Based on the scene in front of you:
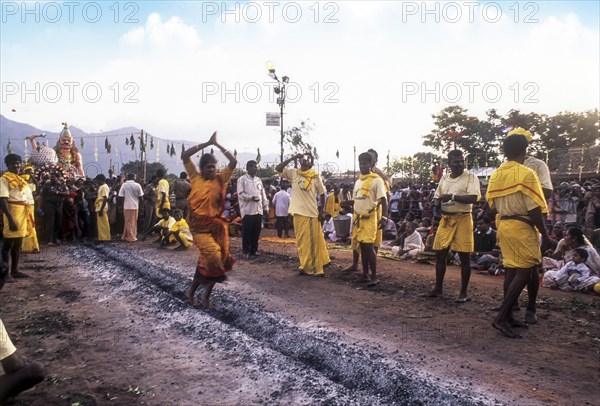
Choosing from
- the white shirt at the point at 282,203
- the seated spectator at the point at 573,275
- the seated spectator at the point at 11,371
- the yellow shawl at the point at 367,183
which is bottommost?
the seated spectator at the point at 573,275

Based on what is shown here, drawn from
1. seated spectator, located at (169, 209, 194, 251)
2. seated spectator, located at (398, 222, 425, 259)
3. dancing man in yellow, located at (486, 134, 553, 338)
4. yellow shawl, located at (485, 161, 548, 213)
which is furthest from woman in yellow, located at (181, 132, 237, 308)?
seated spectator, located at (398, 222, 425, 259)

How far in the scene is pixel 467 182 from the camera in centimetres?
555

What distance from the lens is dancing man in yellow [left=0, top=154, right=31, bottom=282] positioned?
6762 mm

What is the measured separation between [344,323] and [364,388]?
1.27m

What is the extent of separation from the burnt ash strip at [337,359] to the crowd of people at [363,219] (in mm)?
599

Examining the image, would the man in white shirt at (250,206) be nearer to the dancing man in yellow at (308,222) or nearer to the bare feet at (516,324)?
the dancing man in yellow at (308,222)

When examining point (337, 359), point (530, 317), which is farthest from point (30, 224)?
point (530, 317)

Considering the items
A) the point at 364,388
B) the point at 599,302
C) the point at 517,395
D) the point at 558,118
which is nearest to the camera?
the point at 517,395

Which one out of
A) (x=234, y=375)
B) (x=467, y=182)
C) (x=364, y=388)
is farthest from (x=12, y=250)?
(x=467, y=182)

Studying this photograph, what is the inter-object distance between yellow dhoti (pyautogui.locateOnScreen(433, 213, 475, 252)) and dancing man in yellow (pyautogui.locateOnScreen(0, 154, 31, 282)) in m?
6.28

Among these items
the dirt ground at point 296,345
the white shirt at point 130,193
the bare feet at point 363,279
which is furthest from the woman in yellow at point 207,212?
the white shirt at point 130,193

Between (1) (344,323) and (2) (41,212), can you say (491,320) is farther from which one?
(2) (41,212)

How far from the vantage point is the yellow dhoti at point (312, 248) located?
24.7ft

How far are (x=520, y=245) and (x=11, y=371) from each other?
4324 millimetres
